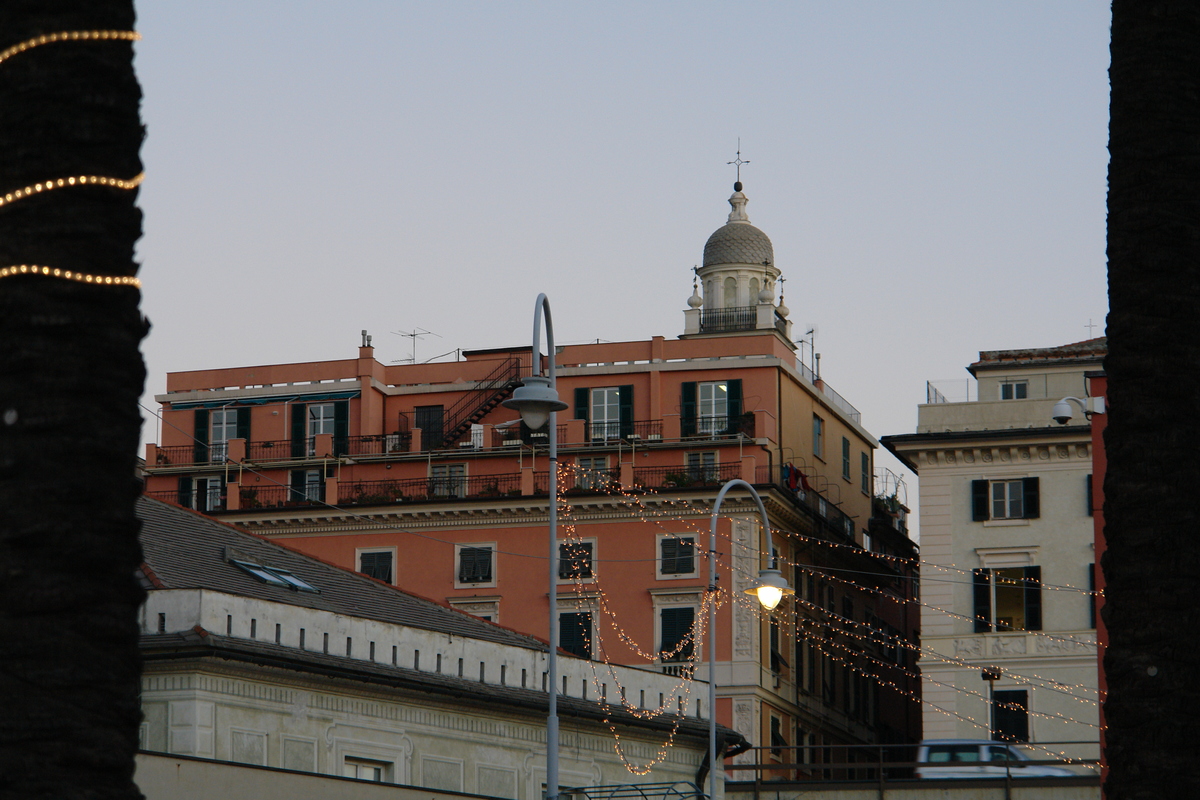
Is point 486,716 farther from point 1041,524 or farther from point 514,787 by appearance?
point 1041,524

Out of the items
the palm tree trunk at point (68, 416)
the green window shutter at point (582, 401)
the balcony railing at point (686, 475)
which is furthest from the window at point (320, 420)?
the palm tree trunk at point (68, 416)

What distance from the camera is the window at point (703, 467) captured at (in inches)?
2554

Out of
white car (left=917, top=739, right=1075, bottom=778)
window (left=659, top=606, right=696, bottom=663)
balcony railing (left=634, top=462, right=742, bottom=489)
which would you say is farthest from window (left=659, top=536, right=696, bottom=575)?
white car (left=917, top=739, right=1075, bottom=778)

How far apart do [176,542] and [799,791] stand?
19658 millimetres

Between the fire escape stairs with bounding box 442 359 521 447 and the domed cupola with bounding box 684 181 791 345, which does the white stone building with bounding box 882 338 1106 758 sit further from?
the domed cupola with bounding box 684 181 791 345

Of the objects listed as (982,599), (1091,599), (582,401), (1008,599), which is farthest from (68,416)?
(582,401)

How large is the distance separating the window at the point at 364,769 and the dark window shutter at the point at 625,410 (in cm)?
3451

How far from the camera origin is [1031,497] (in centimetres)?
5969

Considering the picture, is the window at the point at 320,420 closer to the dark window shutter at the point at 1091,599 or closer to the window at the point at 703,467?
the window at the point at 703,467

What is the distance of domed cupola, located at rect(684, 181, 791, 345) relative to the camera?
3196 inches

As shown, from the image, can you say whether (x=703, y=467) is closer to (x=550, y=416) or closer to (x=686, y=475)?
(x=686, y=475)

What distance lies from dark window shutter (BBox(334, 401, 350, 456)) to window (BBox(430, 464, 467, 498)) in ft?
11.8

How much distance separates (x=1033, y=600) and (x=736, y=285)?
26.8 meters

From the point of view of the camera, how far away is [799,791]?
49.4 m
